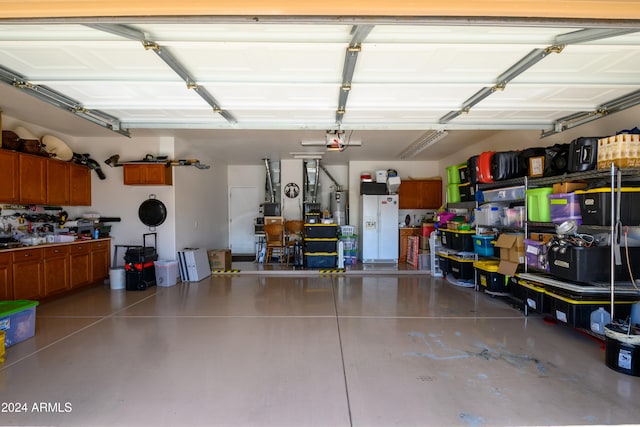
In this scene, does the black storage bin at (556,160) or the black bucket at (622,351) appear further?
the black storage bin at (556,160)

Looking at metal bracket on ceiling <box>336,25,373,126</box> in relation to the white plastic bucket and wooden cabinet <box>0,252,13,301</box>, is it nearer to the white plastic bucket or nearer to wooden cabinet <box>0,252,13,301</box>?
wooden cabinet <box>0,252,13,301</box>

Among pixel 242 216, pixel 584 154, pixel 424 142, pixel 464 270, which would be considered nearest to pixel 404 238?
pixel 464 270

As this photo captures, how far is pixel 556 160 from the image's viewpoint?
3.53m

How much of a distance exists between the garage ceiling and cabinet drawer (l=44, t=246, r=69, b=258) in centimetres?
199

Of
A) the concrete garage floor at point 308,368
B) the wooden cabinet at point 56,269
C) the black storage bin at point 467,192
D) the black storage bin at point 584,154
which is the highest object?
the black storage bin at point 584,154

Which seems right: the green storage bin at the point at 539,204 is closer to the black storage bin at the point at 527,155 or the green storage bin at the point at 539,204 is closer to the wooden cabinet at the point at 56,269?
the black storage bin at the point at 527,155

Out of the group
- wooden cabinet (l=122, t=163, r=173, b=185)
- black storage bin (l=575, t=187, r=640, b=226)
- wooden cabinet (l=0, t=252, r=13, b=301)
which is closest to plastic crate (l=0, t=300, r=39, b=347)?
wooden cabinet (l=0, t=252, r=13, b=301)

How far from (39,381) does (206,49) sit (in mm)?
2904

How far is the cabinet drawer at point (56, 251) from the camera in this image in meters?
4.45

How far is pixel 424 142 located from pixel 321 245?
9.69 ft

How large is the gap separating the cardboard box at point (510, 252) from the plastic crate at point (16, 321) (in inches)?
226

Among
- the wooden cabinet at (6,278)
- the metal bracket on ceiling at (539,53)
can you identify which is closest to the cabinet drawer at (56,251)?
the wooden cabinet at (6,278)

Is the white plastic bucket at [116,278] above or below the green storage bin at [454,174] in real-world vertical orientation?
below

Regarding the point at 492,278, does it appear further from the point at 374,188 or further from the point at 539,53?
the point at 374,188
